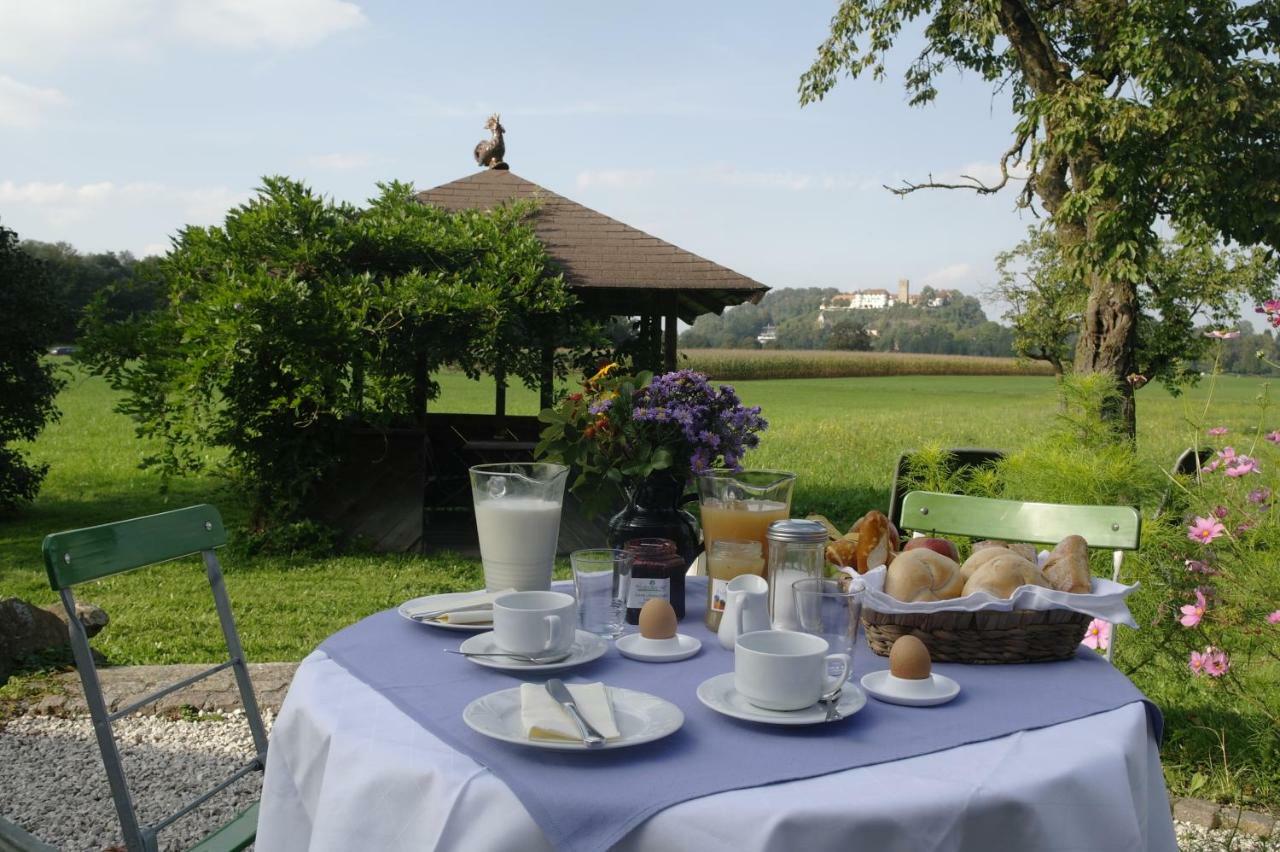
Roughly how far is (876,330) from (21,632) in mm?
61613

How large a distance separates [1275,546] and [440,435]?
7668 mm

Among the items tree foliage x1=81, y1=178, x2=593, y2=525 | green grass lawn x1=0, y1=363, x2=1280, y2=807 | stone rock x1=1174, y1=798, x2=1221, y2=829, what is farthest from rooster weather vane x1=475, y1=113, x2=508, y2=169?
stone rock x1=1174, y1=798, x2=1221, y2=829

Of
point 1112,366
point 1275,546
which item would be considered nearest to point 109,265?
point 1112,366

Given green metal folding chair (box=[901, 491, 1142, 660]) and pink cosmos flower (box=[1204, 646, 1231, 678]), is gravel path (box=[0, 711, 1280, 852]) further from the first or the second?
green metal folding chair (box=[901, 491, 1142, 660])

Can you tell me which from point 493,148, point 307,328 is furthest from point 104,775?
point 493,148

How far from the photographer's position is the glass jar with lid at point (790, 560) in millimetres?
1887

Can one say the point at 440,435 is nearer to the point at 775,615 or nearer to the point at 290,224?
the point at 290,224

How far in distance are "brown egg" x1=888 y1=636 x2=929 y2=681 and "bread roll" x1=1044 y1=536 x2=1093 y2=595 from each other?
42 centimetres

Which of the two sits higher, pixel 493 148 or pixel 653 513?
pixel 493 148

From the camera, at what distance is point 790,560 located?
6.31ft

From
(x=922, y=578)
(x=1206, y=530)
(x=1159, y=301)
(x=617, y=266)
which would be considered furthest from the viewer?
(x=1159, y=301)

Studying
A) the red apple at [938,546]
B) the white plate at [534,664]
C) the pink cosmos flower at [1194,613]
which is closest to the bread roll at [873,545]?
the red apple at [938,546]

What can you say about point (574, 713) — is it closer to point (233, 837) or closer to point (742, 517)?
point (742, 517)

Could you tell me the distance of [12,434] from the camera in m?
9.84
